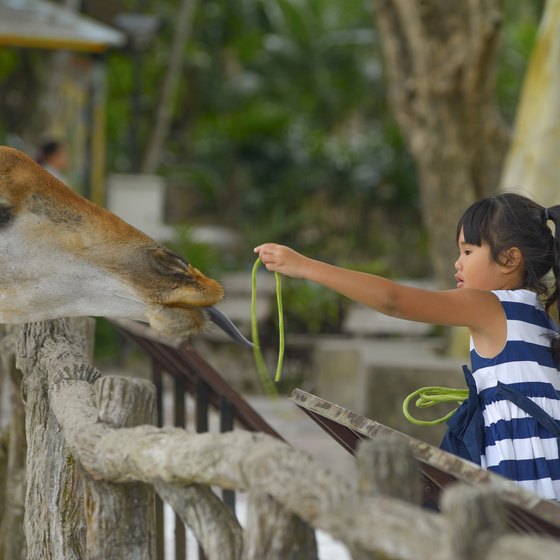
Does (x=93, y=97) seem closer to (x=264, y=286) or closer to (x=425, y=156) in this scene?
(x=264, y=286)

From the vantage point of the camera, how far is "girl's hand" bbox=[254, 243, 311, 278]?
7.84 ft

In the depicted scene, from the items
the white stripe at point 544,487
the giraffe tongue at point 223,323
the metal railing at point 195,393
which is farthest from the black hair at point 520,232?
the metal railing at point 195,393

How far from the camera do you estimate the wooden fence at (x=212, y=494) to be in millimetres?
1374

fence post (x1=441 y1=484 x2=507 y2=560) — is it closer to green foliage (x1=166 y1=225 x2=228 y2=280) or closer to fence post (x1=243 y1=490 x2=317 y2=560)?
fence post (x1=243 y1=490 x2=317 y2=560)

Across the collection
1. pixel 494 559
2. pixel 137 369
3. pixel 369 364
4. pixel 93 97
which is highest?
pixel 93 97

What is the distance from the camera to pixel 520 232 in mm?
2672

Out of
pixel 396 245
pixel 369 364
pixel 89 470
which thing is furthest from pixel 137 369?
pixel 89 470

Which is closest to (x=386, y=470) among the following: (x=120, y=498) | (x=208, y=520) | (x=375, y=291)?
(x=208, y=520)

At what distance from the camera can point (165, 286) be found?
8.63 feet

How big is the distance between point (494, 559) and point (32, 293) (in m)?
1.66

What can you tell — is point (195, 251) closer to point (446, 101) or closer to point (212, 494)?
point (446, 101)

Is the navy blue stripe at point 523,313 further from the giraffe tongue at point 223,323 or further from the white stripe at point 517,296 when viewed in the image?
the giraffe tongue at point 223,323

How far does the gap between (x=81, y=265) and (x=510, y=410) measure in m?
1.08

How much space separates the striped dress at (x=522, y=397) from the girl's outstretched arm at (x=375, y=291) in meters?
0.16
